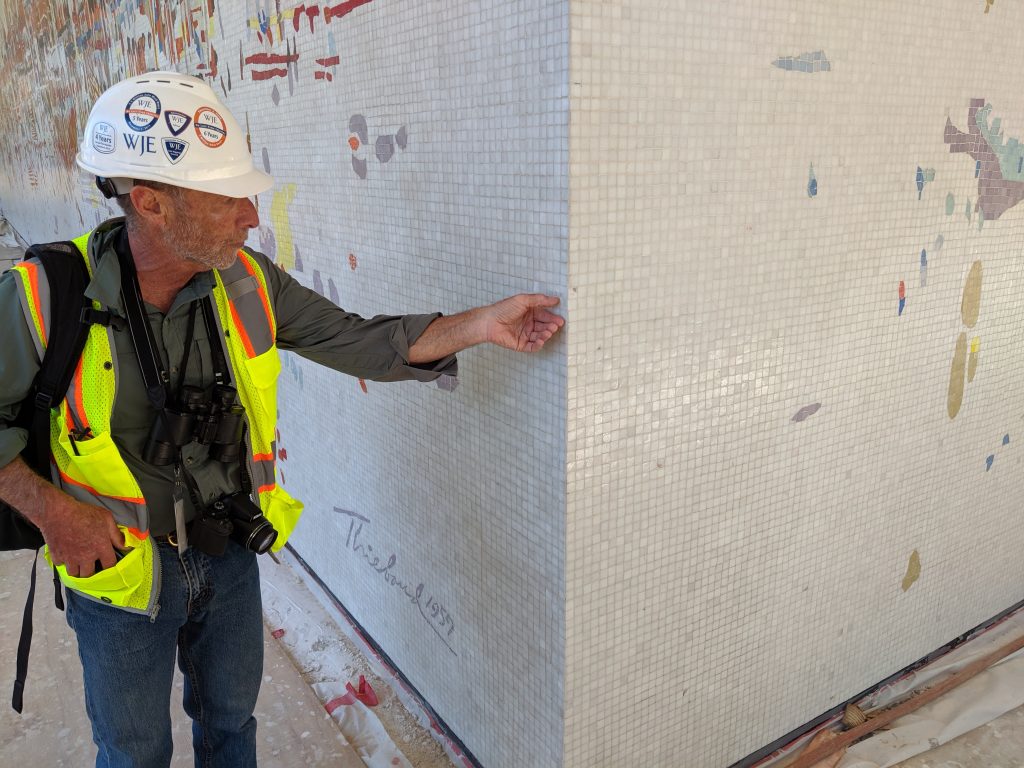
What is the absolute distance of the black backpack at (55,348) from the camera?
4.36 feet

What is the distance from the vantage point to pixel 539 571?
5.24 feet

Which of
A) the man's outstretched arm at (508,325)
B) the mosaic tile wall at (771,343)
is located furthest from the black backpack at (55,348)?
the mosaic tile wall at (771,343)

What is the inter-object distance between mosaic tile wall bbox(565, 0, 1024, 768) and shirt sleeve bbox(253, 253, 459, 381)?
393 mm

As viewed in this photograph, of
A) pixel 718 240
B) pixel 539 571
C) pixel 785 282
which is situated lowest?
pixel 539 571

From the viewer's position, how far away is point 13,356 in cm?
132

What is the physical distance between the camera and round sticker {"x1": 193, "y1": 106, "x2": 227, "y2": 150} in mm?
1398

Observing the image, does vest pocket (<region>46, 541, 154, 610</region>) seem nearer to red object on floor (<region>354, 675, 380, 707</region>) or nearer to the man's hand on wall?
the man's hand on wall

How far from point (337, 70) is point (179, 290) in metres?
0.81

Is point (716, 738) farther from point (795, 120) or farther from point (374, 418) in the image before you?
point (795, 120)

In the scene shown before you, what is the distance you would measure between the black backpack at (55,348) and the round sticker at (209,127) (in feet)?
1.03

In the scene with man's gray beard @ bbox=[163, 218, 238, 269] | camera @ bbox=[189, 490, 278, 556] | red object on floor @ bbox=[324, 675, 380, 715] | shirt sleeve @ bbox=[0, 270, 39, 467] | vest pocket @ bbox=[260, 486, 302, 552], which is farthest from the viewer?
red object on floor @ bbox=[324, 675, 380, 715]

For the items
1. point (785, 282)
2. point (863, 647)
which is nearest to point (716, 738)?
point (863, 647)

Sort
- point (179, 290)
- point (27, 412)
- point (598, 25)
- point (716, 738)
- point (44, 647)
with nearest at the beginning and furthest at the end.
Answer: point (598, 25)
point (27, 412)
point (179, 290)
point (716, 738)
point (44, 647)
